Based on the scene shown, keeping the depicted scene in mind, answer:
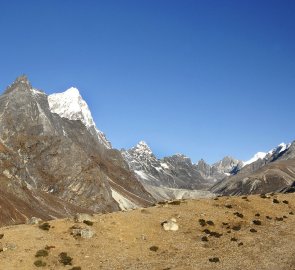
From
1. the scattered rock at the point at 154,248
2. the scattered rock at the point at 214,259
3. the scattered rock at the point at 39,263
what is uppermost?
the scattered rock at the point at 154,248

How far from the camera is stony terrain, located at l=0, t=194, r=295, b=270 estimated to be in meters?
45.7

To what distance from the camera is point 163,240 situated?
52.8 meters

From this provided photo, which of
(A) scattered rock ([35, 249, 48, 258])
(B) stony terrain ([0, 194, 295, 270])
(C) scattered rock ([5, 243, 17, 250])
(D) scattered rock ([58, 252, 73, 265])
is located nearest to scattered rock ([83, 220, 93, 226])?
(B) stony terrain ([0, 194, 295, 270])

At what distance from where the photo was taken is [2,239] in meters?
49.6

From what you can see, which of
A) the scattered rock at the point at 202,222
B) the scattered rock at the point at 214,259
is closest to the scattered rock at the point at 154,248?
the scattered rock at the point at 214,259

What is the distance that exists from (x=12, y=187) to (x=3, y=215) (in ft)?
135

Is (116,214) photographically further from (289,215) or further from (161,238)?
(289,215)

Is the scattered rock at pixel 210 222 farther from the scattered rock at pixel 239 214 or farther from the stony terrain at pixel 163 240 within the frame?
the scattered rock at pixel 239 214

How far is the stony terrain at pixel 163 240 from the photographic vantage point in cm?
4569

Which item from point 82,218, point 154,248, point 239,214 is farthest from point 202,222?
point 82,218

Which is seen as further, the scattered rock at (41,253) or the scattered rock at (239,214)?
the scattered rock at (239,214)

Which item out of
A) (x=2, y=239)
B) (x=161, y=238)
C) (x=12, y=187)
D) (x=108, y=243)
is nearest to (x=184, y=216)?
(x=161, y=238)

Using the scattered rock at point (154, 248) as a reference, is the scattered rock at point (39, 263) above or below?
below

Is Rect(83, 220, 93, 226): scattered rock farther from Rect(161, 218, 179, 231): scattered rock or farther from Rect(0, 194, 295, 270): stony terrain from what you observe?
Rect(161, 218, 179, 231): scattered rock
